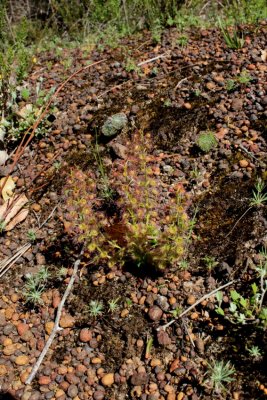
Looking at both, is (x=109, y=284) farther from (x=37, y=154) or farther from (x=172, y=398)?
(x=37, y=154)

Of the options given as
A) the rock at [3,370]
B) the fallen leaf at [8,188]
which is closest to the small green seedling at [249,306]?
the rock at [3,370]

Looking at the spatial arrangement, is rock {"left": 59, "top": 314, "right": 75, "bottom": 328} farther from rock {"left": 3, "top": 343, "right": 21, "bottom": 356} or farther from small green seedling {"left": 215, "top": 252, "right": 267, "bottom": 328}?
small green seedling {"left": 215, "top": 252, "right": 267, "bottom": 328}

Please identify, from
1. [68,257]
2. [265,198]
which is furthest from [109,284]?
[265,198]

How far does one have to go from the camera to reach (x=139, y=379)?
6.75ft

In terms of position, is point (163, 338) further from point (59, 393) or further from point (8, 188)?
point (8, 188)

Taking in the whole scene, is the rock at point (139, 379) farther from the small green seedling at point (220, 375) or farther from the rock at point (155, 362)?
the small green seedling at point (220, 375)

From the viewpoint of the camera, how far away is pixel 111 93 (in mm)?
3338

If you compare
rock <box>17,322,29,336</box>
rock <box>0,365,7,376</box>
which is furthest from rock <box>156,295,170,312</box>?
rock <box>0,365,7,376</box>

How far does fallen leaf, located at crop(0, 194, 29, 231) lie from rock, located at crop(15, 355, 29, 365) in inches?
34.9

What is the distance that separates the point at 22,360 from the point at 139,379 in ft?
2.14

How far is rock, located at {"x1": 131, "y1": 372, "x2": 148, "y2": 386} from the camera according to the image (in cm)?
205

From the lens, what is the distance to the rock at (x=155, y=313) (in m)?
2.22

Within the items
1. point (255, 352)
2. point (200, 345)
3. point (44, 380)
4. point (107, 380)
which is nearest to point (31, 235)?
point (44, 380)

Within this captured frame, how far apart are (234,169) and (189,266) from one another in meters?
0.74
